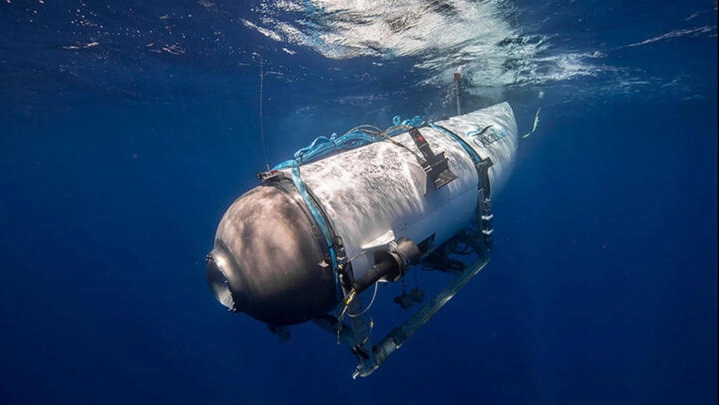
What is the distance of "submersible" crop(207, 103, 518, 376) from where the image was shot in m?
2.87

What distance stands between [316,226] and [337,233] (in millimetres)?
209

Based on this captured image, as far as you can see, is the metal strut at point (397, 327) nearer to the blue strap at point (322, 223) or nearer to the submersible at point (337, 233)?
the submersible at point (337, 233)

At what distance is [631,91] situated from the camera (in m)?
15.8

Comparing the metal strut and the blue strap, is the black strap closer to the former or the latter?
the metal strut

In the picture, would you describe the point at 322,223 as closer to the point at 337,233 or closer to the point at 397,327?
the point at 337,233

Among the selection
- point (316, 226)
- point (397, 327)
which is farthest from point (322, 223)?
point (397, 327)

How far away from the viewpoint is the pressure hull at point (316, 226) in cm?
286

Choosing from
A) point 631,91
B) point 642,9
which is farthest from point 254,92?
point 631,91

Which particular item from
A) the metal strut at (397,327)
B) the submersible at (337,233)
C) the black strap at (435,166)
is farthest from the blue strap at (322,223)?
the black strap at (435,166)

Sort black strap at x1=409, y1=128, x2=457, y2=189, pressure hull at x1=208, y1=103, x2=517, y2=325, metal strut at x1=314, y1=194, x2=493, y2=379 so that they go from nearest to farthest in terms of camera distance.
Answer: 1. pressure hull at x1=208, y1=103, x2=517, y2=325
2. metal strut at x1=314, y1=194, x2=493, y2=379
3. black strap at x1=409, y1=128, x2=457, y2=189

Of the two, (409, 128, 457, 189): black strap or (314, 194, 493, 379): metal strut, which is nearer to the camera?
(314, 194, 493, 379): metal strut

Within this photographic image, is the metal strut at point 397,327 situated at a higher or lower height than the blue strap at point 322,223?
lower

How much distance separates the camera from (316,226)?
2.91 meters

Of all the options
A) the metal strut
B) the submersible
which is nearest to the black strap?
the submersible
